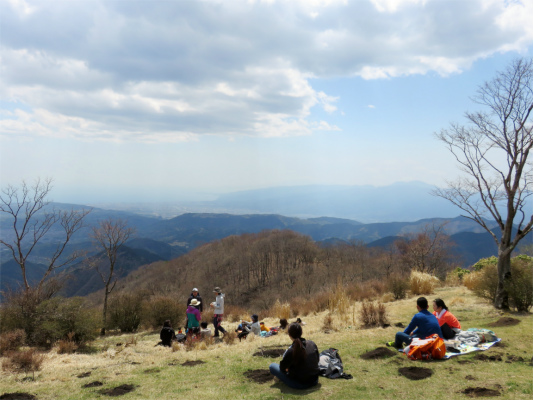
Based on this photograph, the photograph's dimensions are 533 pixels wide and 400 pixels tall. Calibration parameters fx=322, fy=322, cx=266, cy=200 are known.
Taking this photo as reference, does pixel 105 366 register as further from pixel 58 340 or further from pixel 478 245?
pixel 478 245

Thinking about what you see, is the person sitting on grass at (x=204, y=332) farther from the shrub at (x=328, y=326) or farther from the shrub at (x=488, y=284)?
the shrub at (x=488, y=284)

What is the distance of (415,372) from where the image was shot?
604 centimetres

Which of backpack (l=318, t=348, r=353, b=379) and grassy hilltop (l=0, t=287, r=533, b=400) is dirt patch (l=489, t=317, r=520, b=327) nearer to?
grassy hilltop (l=0, t=287, r=533, b=400)

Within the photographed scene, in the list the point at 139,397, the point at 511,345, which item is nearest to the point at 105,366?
the point at 139,397

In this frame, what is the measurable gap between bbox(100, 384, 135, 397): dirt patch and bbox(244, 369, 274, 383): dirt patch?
7.21ft

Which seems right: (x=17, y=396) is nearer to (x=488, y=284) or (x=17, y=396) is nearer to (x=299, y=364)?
(x=299, y=364)

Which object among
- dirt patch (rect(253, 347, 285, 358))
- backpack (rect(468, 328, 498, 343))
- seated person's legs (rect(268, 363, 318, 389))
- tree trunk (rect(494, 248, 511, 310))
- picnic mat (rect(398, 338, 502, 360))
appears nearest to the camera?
seated person's legs (rect(268, 363, 318, 389))

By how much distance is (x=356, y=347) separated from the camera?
8.01 meters

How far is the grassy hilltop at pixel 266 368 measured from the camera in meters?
5.35

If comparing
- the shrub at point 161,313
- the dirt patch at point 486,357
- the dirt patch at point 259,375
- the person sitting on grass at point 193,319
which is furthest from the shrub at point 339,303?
the shrub at point 161,313

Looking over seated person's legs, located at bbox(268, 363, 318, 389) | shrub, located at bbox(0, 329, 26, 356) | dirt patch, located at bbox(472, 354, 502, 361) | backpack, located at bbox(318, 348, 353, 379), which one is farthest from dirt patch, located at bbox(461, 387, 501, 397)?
shrub, located at bbox(0, 329, 26, 356)

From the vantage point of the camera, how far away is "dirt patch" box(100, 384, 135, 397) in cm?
582

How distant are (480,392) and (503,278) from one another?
25.6 ft

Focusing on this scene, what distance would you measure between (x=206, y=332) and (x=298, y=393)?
21.5 ft
